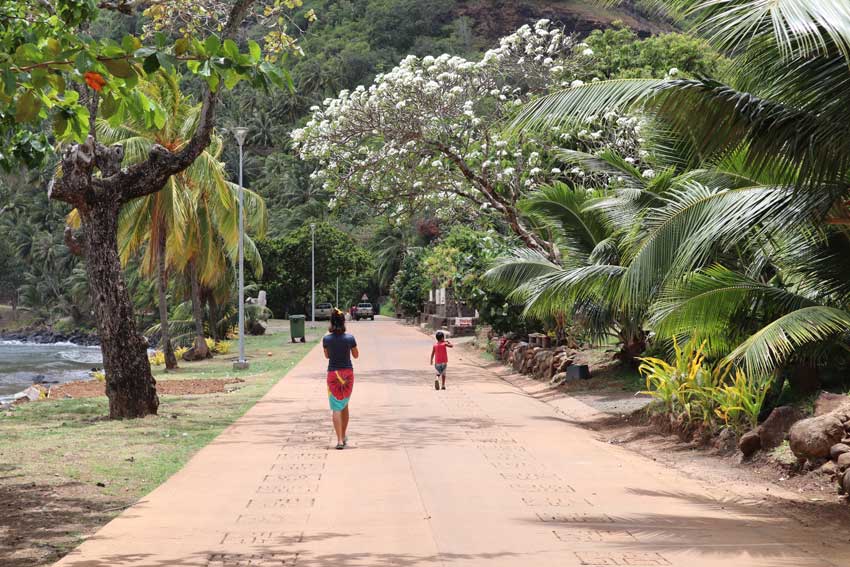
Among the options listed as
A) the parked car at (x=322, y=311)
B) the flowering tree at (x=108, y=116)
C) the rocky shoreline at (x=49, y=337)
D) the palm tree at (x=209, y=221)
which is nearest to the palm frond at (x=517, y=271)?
the flowering tree at (x=108, y=116)

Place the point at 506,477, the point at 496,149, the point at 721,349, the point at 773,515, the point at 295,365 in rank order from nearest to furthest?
the point at 773,515 < the point at 506,477 < the point at 721,349 < the point at 496,149 < the point at 295,365

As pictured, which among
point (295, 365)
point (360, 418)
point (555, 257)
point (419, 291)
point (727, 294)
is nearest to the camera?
point (727, 294)

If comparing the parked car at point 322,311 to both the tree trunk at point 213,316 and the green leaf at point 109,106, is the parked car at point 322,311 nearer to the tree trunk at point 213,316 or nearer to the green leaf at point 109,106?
the tree trunk at point 213,316

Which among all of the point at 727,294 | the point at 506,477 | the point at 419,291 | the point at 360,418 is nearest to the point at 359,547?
the point at 506,477

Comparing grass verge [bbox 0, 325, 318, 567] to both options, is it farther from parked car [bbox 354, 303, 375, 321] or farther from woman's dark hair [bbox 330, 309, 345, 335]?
parked car [bbox 354, 303, 375, 321]

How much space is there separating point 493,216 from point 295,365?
684 cm

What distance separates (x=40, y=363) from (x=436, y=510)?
45.4 m

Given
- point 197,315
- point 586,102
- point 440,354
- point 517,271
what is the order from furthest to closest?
point 197,315
point 517,271
point 440,354
point 586,102

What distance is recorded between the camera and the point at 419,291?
65500 mm

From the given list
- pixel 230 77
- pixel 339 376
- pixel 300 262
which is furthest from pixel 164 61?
pixel 300 262

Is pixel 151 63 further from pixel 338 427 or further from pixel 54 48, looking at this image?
pixel 338 427

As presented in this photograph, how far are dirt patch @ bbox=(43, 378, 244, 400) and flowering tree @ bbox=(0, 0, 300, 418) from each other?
4.21 metres

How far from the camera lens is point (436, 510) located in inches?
332

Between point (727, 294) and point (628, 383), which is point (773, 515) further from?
point (628, 383)
